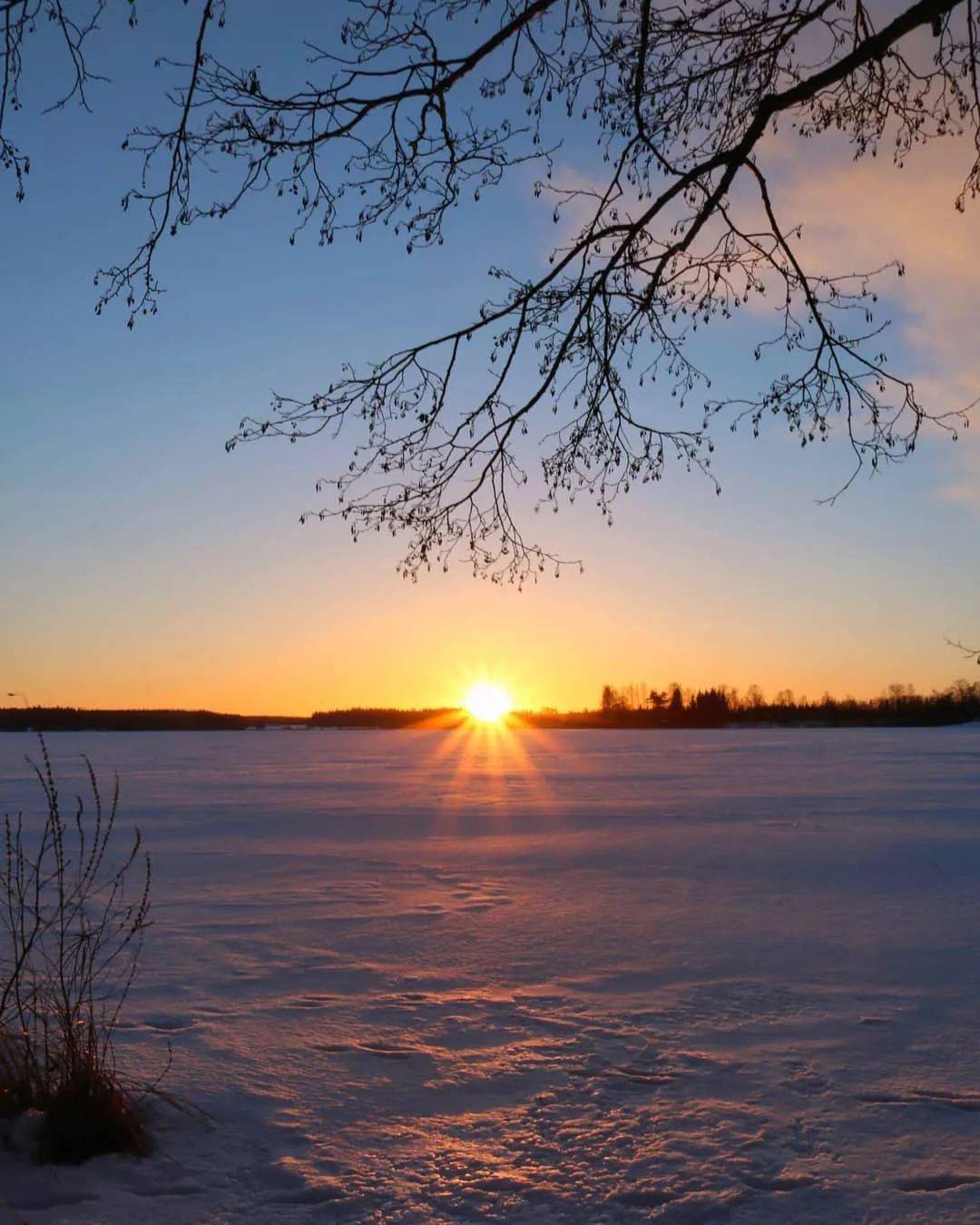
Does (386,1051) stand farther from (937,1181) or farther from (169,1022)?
(937,1181)

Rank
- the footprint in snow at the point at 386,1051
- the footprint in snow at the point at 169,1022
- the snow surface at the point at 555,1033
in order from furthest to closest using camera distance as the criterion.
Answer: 1. the footprint in snow at the point at 169,1022
2. the footprint in snow at the point at 386,1051
3. the snow surface at the point at 555,1033

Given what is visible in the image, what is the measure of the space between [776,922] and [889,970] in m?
1.05

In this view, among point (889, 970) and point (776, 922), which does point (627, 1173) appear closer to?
point (889, 970)

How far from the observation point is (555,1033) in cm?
401

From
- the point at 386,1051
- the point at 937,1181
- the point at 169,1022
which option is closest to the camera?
the point at 937,1181

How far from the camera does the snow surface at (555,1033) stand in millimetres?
2730

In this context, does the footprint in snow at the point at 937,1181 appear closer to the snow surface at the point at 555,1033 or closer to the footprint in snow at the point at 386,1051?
the snow surface at the point at 555,1033

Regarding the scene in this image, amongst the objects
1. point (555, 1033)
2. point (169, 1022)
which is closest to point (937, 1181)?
point (555, 1033)

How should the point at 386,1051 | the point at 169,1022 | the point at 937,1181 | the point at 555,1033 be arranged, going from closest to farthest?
the point at 937,1181 < the point at 386,1051 < the point at 555,1033 < the point at 169,1022

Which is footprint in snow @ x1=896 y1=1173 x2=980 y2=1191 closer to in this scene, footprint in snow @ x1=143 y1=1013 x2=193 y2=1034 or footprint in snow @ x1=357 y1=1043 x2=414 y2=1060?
footprint in snow @ x1=357 y1=1043 x2=414 y2=1060

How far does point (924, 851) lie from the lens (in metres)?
8.63

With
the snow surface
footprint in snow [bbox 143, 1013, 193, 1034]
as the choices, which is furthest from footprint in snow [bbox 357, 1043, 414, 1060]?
footprint in snow [bbox 143, 1013, 193, 1034]

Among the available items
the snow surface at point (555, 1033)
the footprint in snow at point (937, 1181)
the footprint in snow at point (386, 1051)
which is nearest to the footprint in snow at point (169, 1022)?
the snow surface at point (555, 1033)

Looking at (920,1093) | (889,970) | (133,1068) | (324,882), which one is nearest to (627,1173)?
(920,1093)
